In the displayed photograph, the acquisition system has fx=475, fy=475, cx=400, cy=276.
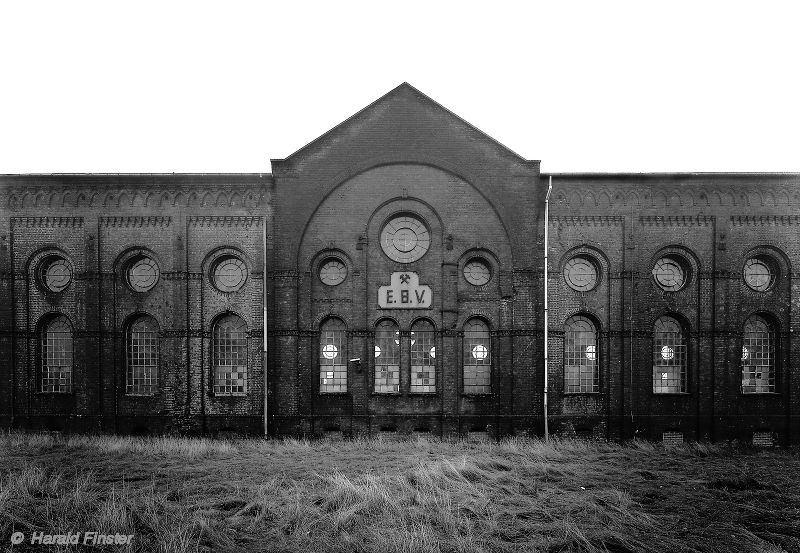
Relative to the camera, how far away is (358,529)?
858 cm

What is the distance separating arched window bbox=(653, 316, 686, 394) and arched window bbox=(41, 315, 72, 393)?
2237cm

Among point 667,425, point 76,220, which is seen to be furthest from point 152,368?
point 667,425

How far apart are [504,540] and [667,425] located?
1246cm

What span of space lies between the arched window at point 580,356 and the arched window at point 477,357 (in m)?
2.97

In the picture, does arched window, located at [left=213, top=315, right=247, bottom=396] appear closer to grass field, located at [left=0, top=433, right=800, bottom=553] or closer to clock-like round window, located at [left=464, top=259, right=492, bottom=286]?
grass field, located at [left=0, top=433, right=800, bottom=553]

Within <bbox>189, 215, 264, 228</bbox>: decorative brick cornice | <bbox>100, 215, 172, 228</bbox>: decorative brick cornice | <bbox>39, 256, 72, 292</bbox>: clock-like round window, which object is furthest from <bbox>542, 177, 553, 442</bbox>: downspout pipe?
<bbox>39, 256, 72, 292</bbox>: clock-like round window

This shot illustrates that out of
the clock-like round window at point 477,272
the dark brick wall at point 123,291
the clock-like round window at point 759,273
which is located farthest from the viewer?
the clock-like round window at point 759,273

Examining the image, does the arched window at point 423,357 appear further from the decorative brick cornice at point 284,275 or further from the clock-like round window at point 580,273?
the clock-like round window at point 580,273

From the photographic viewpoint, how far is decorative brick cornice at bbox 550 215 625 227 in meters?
17.9

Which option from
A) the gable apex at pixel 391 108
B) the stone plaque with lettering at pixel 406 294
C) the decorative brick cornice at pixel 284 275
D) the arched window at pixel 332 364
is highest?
the gable apex at pixel 391 108

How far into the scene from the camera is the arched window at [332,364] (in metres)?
17.8

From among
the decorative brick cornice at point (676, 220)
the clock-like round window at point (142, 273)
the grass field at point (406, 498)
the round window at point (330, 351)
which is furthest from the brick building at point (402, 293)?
the grass field at point (406, 498)

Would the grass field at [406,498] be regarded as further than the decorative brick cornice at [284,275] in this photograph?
No

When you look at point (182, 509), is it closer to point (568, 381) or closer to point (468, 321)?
point (468, 321)
